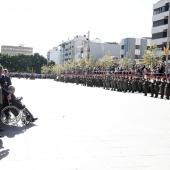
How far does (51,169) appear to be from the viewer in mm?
5098

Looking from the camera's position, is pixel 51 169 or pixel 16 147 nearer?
pixel 51 169

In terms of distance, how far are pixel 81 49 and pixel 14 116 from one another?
358 feet

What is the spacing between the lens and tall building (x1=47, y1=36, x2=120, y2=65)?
105150 mm

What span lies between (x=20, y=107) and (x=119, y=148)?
138 inches

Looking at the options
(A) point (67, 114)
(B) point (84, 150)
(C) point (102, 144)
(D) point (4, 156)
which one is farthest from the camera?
(A) point (67, 114)

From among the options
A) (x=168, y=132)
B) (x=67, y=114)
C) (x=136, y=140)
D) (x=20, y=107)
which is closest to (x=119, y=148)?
(x=136, y=140)

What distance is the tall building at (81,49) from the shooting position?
345 ft

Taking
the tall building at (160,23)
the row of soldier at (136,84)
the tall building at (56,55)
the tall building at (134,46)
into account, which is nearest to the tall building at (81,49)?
the tall building at (56,55)

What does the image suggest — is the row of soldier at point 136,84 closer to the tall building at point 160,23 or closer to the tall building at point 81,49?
the tall building at point 160,23

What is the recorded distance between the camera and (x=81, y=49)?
4611 inches

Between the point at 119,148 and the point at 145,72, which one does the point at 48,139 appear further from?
the point at 145,72

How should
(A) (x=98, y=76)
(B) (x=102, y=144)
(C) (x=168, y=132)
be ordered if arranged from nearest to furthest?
(B) (x=102, y=144), (C) (x=168, y=132), (A) (x=98, y=76)

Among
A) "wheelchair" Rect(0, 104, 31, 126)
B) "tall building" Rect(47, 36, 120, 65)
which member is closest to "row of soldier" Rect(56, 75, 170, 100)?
"wheelchair" Rect(0, 104, 31, 126)

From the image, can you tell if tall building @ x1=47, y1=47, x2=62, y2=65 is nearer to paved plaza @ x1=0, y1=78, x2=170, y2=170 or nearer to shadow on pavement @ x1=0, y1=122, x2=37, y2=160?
paved plaza @ x1=0, y1=78, x2=170, y2=170
